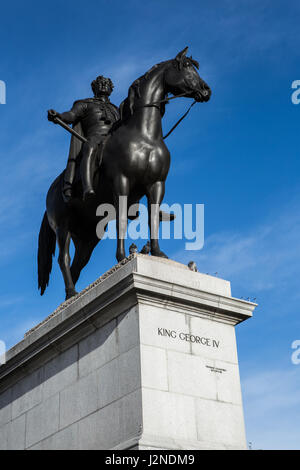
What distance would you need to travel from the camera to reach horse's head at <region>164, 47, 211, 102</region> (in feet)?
44.8

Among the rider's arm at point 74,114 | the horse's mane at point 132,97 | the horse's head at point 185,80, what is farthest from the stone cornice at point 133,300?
the rider's arm at point 74,114

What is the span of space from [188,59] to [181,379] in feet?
21.2

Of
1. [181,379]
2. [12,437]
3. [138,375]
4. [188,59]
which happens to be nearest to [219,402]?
[181,379]

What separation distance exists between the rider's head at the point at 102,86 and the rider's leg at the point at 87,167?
239 cm

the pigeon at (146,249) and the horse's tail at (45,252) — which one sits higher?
the horse's tail at (45,252)

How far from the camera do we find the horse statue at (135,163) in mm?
13031

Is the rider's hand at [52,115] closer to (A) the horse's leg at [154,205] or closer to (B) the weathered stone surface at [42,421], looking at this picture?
(A) the horse's leg at [154,205]

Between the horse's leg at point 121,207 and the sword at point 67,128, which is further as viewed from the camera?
the sword at point 67,128

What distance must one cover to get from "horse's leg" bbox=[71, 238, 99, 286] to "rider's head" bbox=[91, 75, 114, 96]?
10.9 ft

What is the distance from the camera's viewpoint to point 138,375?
10.5 meters

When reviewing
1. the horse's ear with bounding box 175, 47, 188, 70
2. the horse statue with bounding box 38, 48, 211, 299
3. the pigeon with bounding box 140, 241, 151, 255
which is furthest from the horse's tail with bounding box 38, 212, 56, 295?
the horse's ear with bounding box 175, 47, 188, 70

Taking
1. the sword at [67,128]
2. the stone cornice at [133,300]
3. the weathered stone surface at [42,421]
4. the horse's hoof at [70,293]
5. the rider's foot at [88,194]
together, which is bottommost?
the weathered stone surface at [42,421]

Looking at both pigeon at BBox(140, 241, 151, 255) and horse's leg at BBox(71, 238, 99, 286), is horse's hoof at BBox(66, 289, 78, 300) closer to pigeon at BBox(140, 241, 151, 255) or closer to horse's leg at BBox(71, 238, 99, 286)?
horse's leg at BBox(71, 238, 99, 286)
